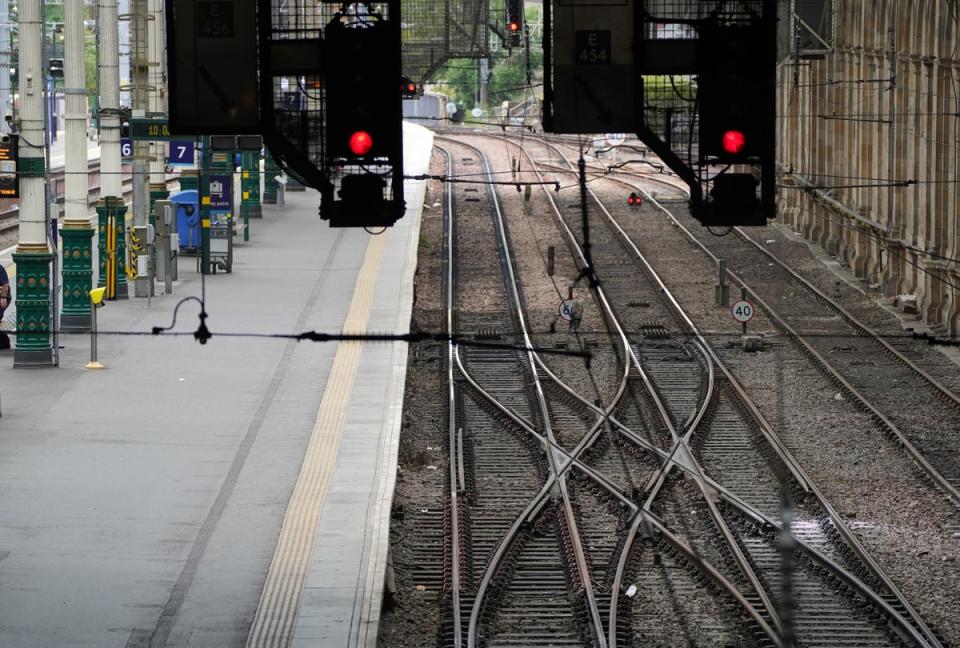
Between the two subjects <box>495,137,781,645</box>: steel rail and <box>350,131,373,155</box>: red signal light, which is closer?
<box>350,131,373,155</box>: red signal light

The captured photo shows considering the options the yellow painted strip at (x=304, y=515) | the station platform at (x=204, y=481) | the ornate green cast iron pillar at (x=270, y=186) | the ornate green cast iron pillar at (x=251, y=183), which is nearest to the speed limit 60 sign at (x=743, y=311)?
the station platform at (x=204, y=481)

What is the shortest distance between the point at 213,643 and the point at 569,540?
4379mm

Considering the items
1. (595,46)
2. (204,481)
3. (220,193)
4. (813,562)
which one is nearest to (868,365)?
(813,562)

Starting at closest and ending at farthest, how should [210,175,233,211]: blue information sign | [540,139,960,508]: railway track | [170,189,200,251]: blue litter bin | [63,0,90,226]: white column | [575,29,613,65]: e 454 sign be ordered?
1. [575,29,613,65]: e 454 sign
2. [540,139,960,508]: railway track
3. [63,0,90,226]: white column
4. [210,175,233,211]: blue information sign
5. [170,189,200,251]: blue litter bin

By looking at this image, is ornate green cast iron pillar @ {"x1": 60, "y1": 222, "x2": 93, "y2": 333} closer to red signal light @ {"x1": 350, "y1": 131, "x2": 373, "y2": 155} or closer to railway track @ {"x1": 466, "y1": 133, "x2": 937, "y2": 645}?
railway track @ {"x1": 466, "y1": 133, "x2": 937, "y2": 645}

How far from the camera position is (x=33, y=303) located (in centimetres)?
2375

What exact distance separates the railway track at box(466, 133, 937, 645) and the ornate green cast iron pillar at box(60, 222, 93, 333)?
10683 mm

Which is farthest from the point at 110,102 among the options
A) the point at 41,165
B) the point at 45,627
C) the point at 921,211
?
the point at 45,627

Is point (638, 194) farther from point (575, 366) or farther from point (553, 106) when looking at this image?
point (553, 106)

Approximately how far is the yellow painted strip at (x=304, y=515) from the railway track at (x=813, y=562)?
2593 mm

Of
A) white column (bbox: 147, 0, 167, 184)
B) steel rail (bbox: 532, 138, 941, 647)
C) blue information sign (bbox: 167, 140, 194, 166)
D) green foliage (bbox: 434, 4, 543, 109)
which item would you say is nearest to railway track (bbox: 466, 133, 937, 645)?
steel rail (bbox: 532, 138, 941, 647)

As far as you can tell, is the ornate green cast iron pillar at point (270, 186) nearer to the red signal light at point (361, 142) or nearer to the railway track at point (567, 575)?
the railway track at point (567, 575)

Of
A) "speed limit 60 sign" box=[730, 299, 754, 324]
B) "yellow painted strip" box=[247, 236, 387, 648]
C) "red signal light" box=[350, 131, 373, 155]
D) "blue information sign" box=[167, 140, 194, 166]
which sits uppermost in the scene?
"red signal light" box=[350, 131, 373, 155]

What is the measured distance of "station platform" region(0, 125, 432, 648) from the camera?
44.4 ft
